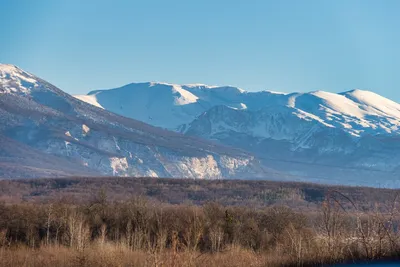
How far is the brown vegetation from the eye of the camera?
81.3 feet

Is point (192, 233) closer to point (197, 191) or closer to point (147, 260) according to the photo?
point (147, 260)

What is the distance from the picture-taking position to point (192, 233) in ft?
163

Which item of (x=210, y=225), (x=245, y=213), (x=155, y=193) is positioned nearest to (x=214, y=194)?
(x=155, y=193)

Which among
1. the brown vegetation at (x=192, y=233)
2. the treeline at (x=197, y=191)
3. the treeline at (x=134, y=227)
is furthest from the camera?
the treeline at (x=197, y=191)

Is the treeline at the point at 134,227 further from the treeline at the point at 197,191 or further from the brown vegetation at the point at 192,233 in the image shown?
the treeline at the point at 197,191

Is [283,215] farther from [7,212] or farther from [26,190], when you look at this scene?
[26,190]

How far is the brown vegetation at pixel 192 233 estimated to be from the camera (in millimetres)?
24781

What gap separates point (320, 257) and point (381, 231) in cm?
274

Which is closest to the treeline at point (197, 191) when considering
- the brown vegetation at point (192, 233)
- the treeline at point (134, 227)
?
the brown vegetation at point (192, 233)

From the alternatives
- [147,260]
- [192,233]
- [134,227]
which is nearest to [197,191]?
[134,227]

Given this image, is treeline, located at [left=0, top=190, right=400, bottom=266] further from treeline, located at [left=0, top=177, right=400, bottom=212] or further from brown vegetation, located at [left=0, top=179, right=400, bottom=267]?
treeline, located at [left=0, top=177, right=400, bottom=212]

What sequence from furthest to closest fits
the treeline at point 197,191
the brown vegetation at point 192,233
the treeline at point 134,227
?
the treeline at point 197,191 → the treeline at point 134,227 → the brown vegetation at point 192,233

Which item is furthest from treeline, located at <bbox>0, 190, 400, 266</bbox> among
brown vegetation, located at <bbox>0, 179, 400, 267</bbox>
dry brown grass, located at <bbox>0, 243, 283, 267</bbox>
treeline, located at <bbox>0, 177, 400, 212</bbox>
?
treeline, located at <bbox>0, 177, 400, 212</bbox>

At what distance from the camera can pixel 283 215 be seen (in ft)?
238
